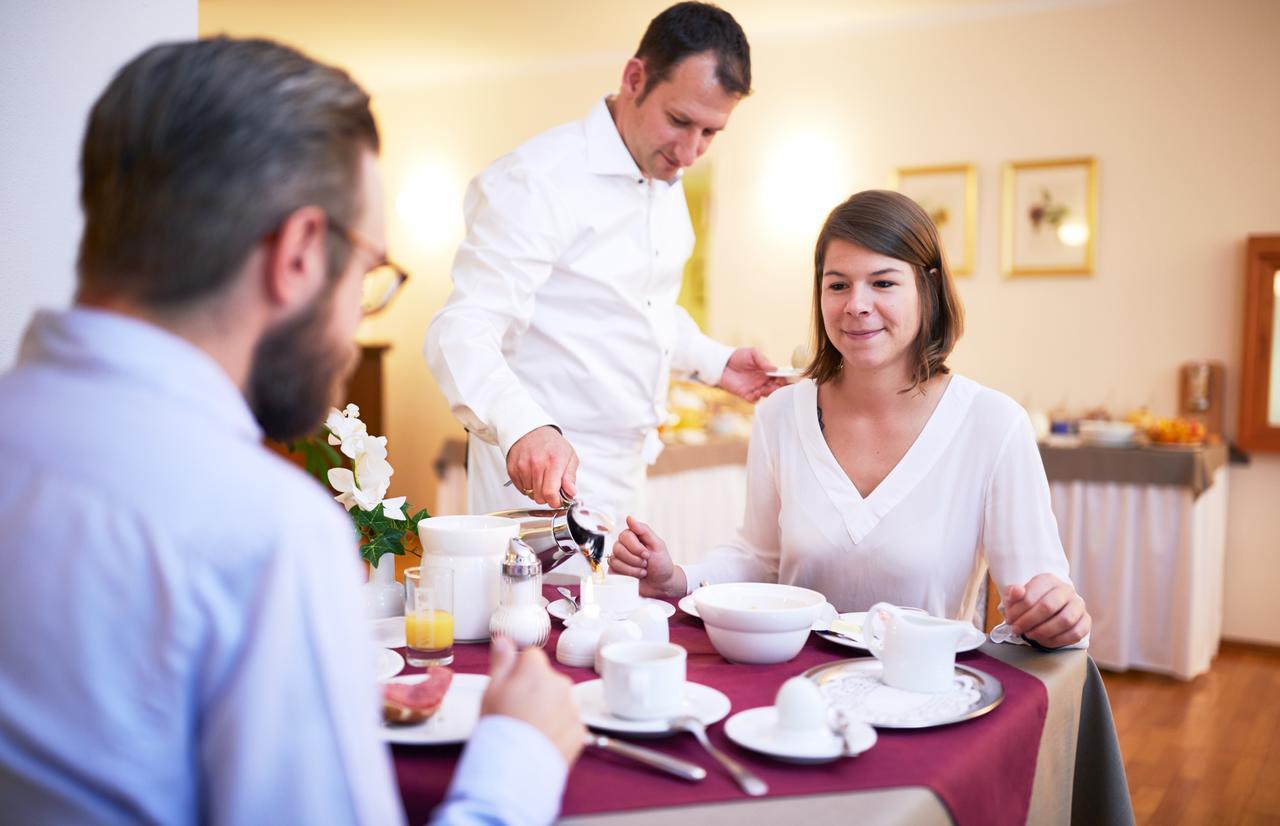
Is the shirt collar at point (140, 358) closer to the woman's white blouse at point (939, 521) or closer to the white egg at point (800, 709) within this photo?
the white egg at point (800, 709)

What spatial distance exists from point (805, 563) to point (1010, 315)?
4.18 meters

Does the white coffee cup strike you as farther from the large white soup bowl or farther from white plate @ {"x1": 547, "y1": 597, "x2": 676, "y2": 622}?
white plate @ {"x1": 547, "y1": 597, "x2": 676, "y2": 622}

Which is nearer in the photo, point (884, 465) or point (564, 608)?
point (564, 608)

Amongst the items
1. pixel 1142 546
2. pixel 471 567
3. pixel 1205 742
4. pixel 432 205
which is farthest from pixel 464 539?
pixel 432 205

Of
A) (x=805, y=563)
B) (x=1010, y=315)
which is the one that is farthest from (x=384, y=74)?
(x=805, y=563)

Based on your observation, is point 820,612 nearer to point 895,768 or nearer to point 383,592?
point 895,768

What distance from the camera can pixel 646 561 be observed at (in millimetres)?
1863

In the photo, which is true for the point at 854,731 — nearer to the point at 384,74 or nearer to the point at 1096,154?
the point at 1096,154

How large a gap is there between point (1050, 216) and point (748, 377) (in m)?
3.59

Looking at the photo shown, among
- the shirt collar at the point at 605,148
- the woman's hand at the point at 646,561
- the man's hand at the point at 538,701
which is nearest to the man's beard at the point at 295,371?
the man's hand at the point at 538,701

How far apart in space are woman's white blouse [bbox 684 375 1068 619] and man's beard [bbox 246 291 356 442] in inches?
45.8

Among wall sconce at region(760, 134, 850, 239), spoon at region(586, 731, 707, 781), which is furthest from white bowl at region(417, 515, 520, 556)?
wall sconce at region(760, 134, 850, 239)

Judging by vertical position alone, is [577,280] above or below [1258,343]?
above

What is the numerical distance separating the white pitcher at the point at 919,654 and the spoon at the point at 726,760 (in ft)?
0.91
